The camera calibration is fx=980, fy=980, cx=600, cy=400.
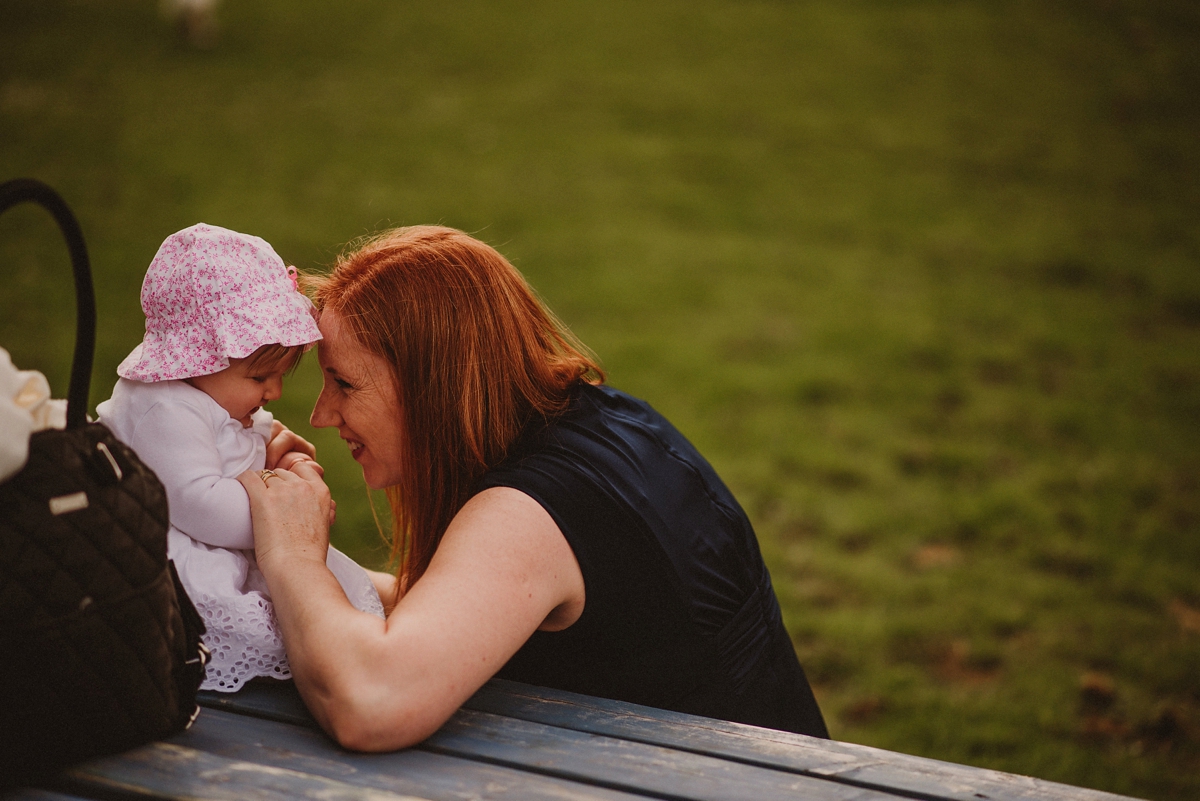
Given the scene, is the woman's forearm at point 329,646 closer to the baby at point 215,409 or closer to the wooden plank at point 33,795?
the baby at point 215,409

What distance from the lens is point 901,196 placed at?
9.52m

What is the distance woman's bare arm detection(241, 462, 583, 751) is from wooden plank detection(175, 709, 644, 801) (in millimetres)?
35

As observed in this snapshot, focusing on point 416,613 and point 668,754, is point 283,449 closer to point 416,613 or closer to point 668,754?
point 416,613

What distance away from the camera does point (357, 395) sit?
2.01 metres

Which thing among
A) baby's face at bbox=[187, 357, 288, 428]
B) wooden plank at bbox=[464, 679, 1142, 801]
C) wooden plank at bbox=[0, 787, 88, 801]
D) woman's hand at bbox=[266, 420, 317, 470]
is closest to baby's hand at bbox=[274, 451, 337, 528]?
woman's hand at bbox=[266, 420, 317, 470]

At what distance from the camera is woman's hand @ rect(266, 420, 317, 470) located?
6.73 ft

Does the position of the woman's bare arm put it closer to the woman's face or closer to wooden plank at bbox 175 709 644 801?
wooden plank at bbox 175 709 644 801

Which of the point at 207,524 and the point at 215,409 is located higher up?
the point at 215,409

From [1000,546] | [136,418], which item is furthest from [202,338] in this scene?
[1000,546]

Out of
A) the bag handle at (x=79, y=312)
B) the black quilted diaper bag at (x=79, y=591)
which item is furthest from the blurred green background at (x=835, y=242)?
the bag handle at (x=79, y=312)

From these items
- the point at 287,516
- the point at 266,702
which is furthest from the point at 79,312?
the point at 266,702

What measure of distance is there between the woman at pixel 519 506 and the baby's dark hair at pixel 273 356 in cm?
7

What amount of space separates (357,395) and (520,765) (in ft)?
2.69

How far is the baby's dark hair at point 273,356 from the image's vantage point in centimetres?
190
